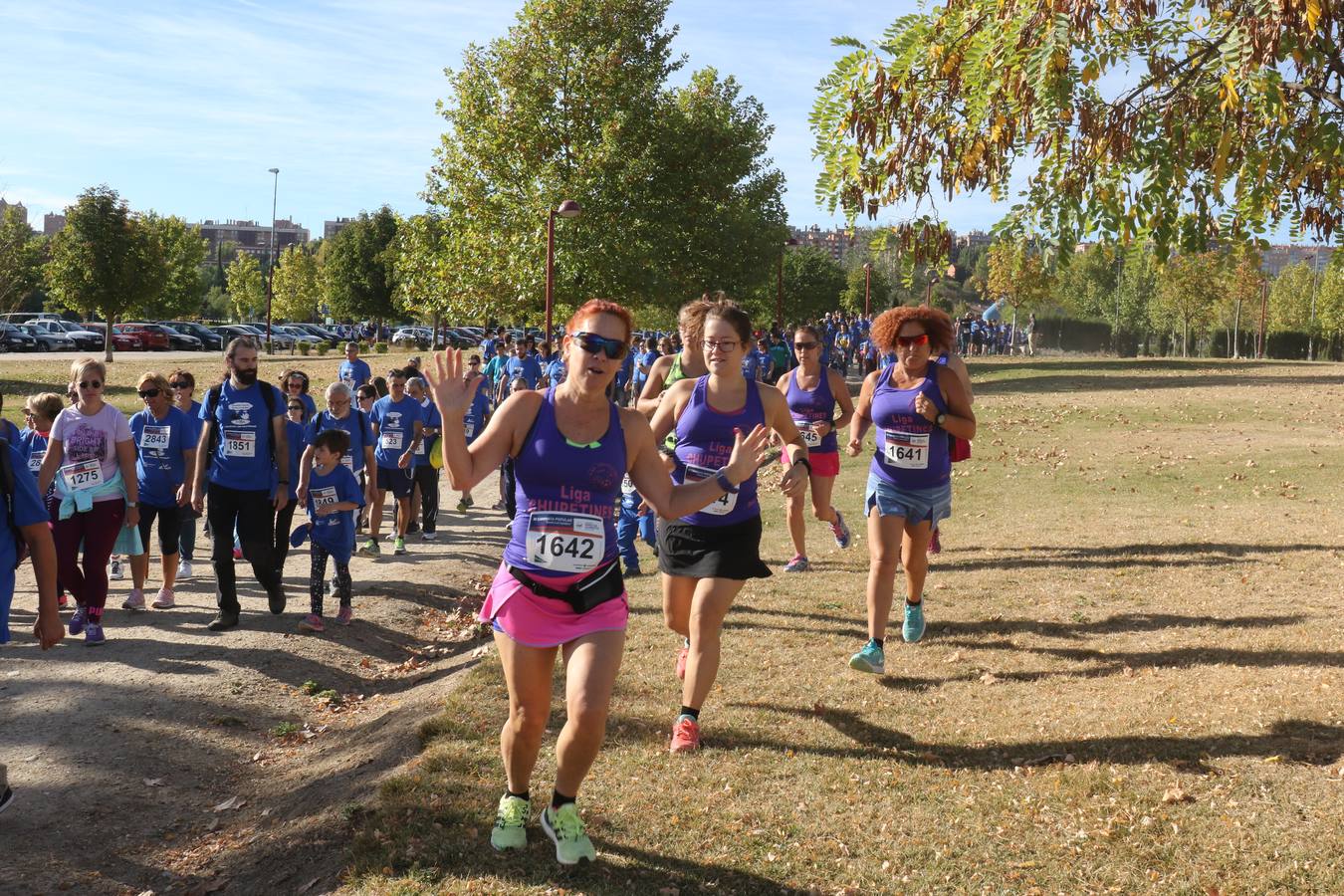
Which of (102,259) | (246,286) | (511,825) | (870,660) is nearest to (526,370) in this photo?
(870,660)

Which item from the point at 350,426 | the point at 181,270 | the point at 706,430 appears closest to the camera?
the point at 706,430

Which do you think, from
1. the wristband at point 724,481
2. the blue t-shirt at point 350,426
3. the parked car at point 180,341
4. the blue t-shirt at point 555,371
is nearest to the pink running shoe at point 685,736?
the wristband at point 724,481

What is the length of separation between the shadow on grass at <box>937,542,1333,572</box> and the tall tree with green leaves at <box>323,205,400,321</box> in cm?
6611

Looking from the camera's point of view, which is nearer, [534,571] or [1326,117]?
[534,571]

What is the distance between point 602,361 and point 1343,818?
11.7 ft

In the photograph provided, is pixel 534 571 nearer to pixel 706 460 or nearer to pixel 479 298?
pixel 706 460

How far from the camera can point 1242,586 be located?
9344mm

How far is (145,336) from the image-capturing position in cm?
5956

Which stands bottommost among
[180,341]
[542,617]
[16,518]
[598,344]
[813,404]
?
[542,617]

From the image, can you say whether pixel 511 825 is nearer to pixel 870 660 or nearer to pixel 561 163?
pixel 870 660

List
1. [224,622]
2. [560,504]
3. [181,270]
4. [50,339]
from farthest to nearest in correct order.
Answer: [181,270] < [50,339] < [224,622] < [560,504]

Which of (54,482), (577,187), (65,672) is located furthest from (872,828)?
(577,187)

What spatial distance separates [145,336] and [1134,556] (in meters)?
58.3

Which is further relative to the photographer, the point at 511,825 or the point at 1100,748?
the point at 1100,748
